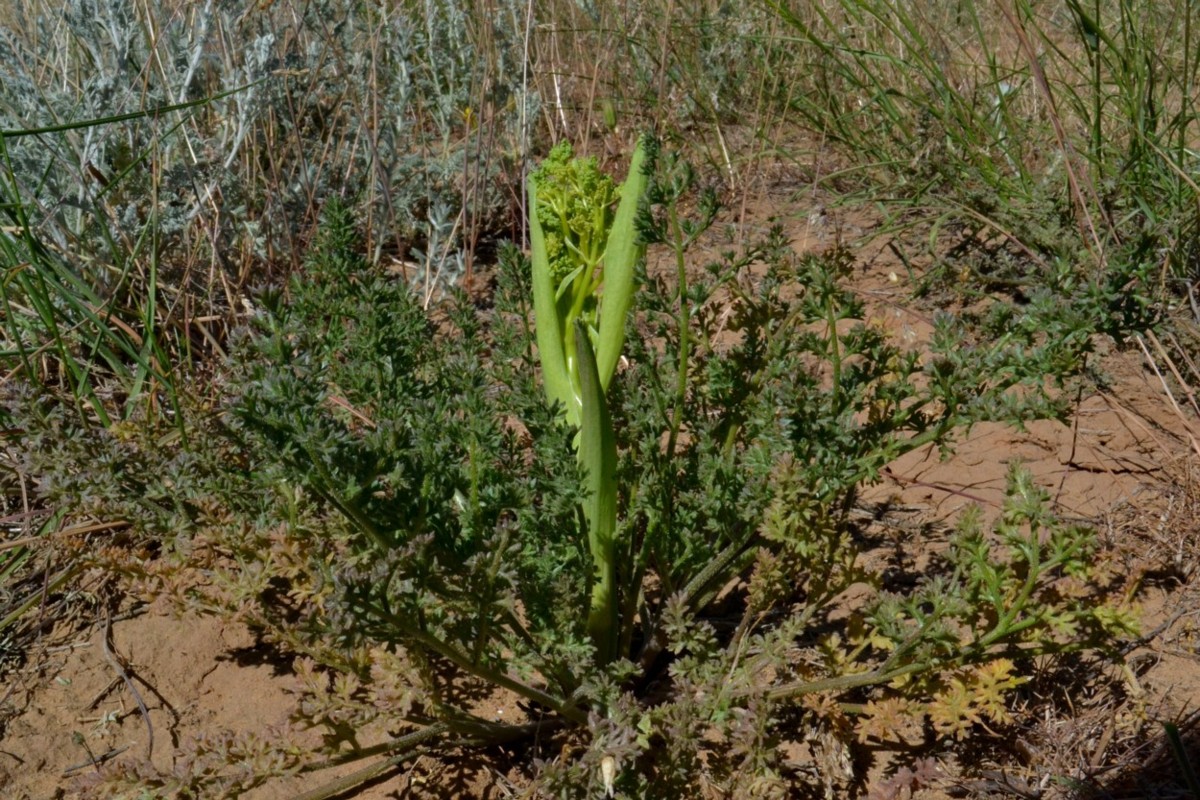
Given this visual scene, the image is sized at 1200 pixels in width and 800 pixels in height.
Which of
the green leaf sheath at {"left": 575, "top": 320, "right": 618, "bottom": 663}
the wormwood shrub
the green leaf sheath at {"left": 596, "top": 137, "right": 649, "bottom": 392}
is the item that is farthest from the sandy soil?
the green leaf sheath at {"left": 596, "top": 137, "right": 649, "bottom": 392}

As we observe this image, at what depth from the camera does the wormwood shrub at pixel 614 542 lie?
158 cm

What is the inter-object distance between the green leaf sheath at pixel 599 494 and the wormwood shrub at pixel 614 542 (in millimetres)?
30

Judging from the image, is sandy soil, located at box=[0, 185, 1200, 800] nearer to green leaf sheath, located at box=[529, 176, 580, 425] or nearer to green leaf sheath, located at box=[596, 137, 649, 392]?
green leaf sheath, located at box=[529, 176, 580, 425]

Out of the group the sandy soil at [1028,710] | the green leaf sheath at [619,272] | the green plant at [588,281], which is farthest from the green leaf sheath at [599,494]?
the sandy soil at [1028,710]

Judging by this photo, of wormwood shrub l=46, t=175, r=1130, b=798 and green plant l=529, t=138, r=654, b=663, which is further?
green plant l=529, t=138, r=654, b=663

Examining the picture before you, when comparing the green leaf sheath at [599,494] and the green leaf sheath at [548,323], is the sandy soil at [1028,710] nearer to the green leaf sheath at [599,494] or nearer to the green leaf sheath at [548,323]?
the green leaf sheath at [599,494]

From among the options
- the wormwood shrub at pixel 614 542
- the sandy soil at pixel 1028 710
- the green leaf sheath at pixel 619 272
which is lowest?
the sandy soil at pixel 1028 710

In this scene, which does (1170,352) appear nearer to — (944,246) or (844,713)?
(944,246)

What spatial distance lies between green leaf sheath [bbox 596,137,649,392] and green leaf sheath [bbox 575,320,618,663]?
169 mm

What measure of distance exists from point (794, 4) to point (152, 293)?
2.83m

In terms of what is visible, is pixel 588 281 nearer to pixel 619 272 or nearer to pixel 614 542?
pixel 619 272

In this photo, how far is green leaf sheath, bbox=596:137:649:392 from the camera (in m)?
1.80

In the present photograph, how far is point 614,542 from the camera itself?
183 cm

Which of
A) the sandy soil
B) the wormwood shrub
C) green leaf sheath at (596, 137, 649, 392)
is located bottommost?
the sandy soil
